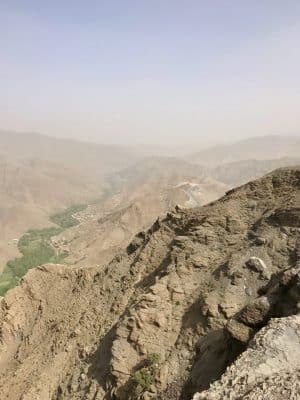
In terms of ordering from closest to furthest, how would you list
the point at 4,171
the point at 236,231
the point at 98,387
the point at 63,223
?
1. the point at 98,387
2. the point at 236,231
3. the point at 63,223
4. the point at 4,171

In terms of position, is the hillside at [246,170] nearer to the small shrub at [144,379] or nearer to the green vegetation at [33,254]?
the green vegetation at [33,254]

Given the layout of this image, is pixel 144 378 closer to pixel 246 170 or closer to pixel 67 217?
pixel 67 217

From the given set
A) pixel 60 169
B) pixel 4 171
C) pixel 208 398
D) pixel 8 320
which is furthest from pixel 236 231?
pixel 60 169

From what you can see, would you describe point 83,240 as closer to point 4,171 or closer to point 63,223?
point 63,223

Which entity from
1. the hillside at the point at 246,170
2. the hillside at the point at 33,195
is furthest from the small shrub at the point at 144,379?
the hillside at the point at 246,170

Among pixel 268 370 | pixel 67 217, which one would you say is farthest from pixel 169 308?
pixel 67 217
